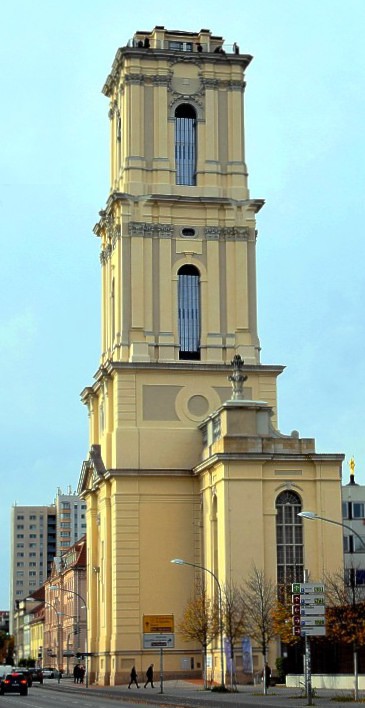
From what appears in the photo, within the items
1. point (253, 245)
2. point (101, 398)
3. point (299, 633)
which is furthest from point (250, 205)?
point (299, 633)

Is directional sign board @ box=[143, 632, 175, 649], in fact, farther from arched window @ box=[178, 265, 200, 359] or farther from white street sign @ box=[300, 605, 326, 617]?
white street sign @ box=[300, 605, 326, 617]

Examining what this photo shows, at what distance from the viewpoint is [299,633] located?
5284 cm

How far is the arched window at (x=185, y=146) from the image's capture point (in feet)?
298

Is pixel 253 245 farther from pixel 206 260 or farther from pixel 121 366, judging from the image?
→ pixel 121 366

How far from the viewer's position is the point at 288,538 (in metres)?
78.6

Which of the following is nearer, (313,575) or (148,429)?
(313,575)

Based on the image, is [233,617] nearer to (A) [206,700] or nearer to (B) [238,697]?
(B) [238,697]

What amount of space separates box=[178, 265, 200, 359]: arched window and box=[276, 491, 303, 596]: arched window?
512 inches

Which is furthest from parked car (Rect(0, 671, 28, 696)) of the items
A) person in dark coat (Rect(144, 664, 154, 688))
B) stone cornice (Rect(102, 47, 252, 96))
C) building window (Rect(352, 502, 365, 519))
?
stone cornice (Rect(102, 47, 252, 96))

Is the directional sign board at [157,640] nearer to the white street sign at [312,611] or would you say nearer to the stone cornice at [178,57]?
the white street sign at [312,611]

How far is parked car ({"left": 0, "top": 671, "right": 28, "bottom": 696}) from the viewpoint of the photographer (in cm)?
7756

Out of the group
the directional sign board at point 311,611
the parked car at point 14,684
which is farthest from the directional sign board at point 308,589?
the parked car at point 14,684

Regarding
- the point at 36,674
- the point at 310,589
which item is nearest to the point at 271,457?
the point at 310,589

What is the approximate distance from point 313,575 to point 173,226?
24.3 metres
